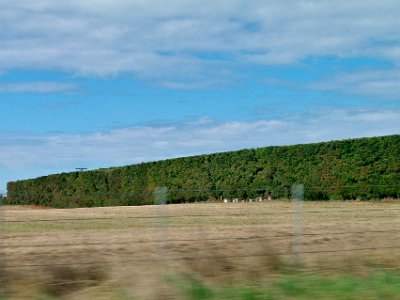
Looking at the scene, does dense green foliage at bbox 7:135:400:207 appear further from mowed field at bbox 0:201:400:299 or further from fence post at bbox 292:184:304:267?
fence post at bbox 292:184:304:267

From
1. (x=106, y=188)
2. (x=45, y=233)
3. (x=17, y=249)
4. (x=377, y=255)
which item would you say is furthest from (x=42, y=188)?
(x=377, y=255)

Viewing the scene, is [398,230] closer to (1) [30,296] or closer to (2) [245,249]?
(2) [245,249]

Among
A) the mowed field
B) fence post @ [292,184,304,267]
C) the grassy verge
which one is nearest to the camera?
the grassy verge

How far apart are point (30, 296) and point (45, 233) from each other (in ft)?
32.4

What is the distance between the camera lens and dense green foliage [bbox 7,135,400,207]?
35.1m

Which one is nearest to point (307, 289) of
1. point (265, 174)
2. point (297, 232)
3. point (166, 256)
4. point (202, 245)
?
point (297, 232)

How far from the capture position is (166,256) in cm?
1300

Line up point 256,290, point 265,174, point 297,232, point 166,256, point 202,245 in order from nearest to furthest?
point 256,290
point 166,256
point 297,232
point 202,245
point 265,174

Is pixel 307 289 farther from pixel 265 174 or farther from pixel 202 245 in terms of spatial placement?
pixel 265 174

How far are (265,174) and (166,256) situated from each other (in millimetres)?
27944

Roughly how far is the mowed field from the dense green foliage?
12580 mm

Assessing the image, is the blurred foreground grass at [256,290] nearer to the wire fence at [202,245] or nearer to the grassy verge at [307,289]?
the grassy verge at [307,289]

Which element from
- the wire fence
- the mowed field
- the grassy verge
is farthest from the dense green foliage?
the grassy verge

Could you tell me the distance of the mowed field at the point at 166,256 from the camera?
10094 millimetres
